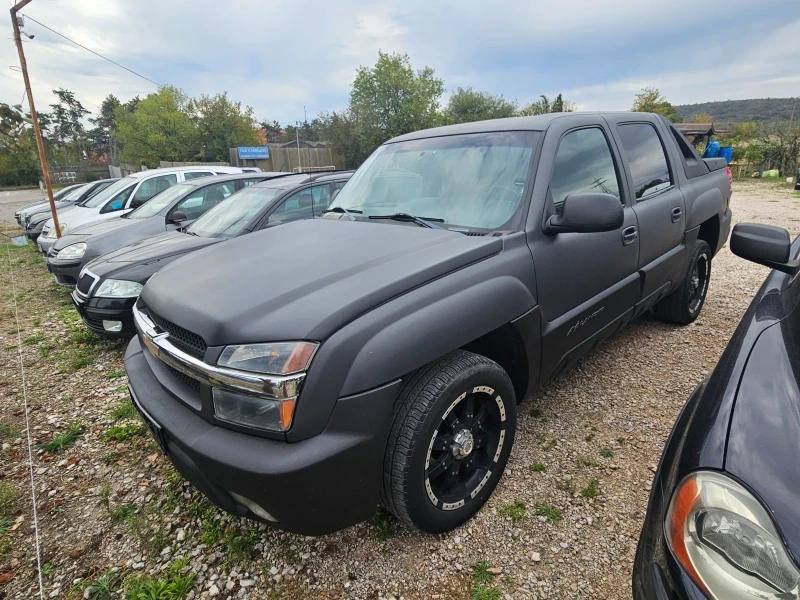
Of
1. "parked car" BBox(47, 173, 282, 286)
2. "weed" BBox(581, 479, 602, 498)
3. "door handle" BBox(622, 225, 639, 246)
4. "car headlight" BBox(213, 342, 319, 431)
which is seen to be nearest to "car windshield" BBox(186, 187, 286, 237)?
"parked car" BBox(47, 173, 282, 286)

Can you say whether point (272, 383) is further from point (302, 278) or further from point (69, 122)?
point (69, 122)

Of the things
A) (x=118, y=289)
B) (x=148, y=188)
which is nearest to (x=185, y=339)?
(x=118, y=289)

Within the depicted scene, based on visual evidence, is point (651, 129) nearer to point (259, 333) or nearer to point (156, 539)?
point (259, 333)

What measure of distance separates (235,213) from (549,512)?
4194 millimetres

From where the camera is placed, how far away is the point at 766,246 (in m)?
1.78

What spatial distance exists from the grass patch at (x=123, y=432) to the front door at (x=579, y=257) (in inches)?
109

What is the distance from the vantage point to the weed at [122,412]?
10.7ft

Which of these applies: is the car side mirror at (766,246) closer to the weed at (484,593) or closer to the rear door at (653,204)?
the rear door at (653,204)

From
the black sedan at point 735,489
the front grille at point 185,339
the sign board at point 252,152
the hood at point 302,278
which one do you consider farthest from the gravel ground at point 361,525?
the sign board at point 252,152

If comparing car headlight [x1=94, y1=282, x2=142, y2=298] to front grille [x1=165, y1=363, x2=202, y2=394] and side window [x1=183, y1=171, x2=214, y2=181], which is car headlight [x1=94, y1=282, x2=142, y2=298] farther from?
side window [x1=183, y1=171, x2=214, y2=181]

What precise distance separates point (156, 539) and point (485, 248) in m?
2.15

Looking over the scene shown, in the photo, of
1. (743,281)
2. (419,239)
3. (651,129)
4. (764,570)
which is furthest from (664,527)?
(743,281)

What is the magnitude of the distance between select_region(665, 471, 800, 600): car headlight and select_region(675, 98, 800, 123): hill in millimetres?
70170

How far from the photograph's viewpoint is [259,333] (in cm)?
157
